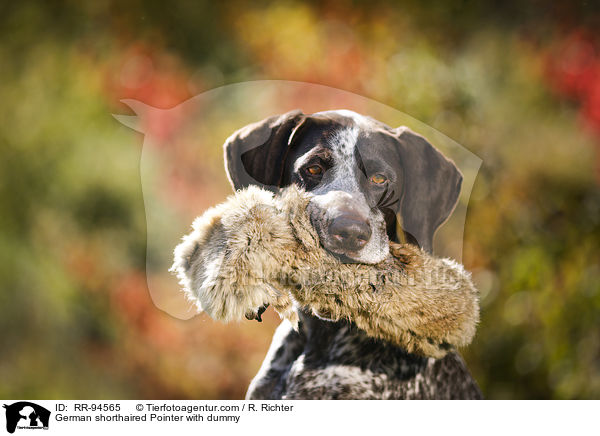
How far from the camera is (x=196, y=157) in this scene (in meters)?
2.63

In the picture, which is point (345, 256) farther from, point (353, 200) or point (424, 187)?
point (424, 187)

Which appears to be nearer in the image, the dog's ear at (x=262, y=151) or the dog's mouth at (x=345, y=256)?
the dog's mouth at (x=345, y=256)

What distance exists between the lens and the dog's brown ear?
7.49 feet

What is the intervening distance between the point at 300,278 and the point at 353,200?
1.16 ft

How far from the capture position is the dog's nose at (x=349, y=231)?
2.03m

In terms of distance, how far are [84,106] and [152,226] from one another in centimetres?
69

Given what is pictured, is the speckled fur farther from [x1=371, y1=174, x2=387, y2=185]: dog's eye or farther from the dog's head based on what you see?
[x1=371, y1=174, x2=387, y2=185]: dog's eye

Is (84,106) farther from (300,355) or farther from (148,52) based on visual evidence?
(300,355)
